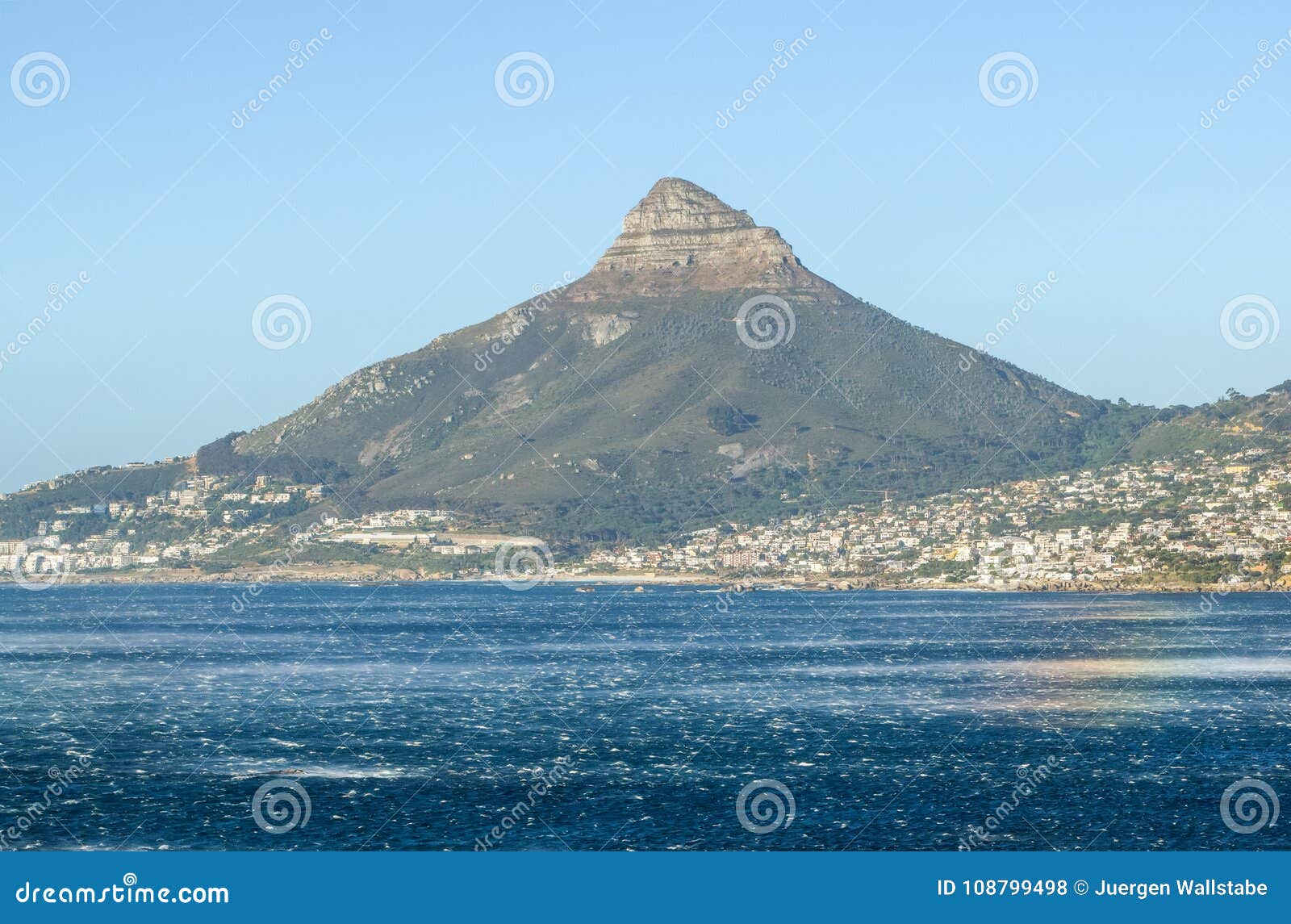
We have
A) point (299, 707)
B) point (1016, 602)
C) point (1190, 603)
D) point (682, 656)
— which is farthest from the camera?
point (1016, 602)

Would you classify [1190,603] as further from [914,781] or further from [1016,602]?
[914,781]

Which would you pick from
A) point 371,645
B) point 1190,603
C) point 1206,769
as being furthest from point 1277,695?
point 1190,603

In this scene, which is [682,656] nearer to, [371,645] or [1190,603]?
[371,645]

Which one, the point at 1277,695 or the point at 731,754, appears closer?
the point at 731,754

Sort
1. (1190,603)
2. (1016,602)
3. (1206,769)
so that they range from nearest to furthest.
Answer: (1206,769) < (1190,603) < (1016,602)

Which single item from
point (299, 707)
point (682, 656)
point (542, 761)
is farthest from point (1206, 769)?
point (682, 656)

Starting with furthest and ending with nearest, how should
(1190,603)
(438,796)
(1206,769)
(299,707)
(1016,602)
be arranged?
(1016,602)
(1190,603)
(299,707)
(1206,769)
(438,796)
